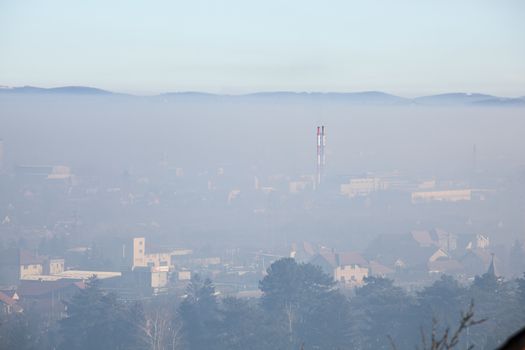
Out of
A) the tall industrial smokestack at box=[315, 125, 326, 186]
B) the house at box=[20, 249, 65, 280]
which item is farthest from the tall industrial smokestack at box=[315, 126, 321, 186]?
the house at box=[20, 249, 65, 280]

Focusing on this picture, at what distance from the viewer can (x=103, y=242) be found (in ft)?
87.9

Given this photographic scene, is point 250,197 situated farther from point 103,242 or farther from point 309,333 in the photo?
point 309,333

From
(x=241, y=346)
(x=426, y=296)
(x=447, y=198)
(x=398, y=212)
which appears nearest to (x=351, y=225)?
(x=398, y=212)

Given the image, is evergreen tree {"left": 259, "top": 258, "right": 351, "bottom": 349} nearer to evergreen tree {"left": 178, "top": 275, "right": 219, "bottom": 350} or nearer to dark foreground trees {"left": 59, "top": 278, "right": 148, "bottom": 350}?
evergreen tree {"left": 178, "top": 275, "right": 219, "bottom": 350}

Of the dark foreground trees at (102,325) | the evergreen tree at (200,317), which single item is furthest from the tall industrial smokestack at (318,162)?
the dark foreground trees at (102,325)

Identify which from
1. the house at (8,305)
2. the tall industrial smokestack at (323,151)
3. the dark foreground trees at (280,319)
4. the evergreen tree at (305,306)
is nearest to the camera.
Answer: the dark foreground trees at (280,319)

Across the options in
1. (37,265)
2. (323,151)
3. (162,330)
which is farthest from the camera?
(323,151)

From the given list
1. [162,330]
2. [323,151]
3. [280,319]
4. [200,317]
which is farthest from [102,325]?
[323,151]

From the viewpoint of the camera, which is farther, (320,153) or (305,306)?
(320,153)

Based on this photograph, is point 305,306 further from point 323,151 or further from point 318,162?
point 323,151

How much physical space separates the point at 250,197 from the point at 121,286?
1219 cm

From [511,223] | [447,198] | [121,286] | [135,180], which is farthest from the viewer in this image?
[135,180]

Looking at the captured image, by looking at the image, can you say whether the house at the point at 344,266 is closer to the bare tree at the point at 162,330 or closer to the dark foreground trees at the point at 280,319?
the dark foreground trees at the point at 280,319

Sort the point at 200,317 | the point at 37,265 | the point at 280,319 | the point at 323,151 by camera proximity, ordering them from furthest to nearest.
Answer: the point at 323,151
the point at 37,265
the point at 200,317
the point at 280,319
